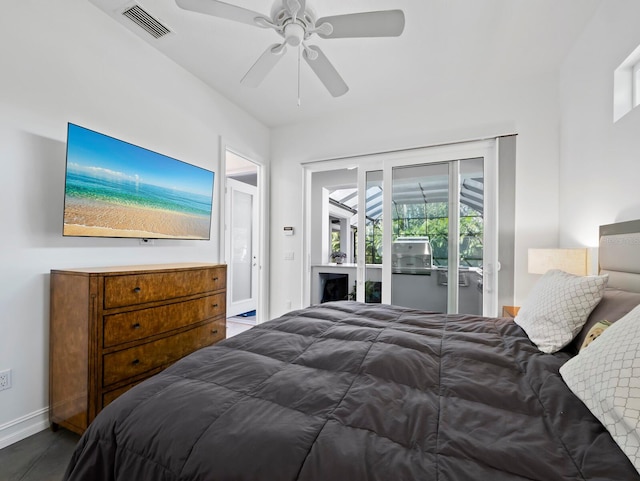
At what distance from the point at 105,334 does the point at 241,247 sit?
3.29m

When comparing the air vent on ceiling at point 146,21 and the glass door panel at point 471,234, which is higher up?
the air vent on ceiling at point 146,21

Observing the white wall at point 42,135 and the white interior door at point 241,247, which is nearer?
the white wall at point 42,135

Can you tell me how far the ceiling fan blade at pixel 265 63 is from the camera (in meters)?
1.80

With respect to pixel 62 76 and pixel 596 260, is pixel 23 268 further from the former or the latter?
pixel 596 260

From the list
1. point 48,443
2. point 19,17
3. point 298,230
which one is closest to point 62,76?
point 19,17

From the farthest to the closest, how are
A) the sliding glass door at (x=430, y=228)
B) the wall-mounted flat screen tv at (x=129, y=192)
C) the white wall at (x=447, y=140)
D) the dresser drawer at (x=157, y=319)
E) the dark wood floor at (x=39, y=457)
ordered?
the sliding glass door at (x=430, y=228) < the white wall at (x=447, y=140) < the wall-mounted flat screen tv at (x=129, y=192) < the dresser drawer at (x=157, y=319) < the dark wood floor at (x=39, y=457)

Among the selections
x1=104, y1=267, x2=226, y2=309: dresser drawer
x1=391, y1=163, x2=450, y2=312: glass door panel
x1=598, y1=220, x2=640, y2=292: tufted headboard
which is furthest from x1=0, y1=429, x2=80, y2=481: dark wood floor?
x1=598, y1=220, x2=640, y2=292: tufted headboard

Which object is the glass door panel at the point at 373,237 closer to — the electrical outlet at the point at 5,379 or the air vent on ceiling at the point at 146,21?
the air vent on ceiling at the point at 146,21

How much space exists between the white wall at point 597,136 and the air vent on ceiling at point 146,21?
3.15 meters

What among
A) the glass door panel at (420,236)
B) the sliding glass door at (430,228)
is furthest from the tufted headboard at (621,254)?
the glass door panel at (420,236)

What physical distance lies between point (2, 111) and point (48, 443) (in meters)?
1.97

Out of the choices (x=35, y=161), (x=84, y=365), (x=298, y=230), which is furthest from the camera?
(x=298, y=230)

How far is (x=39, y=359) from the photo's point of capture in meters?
1.83

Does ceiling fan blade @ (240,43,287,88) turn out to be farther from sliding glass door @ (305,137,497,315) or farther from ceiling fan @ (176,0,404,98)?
sliding glass door @ (305,137,497,315)
